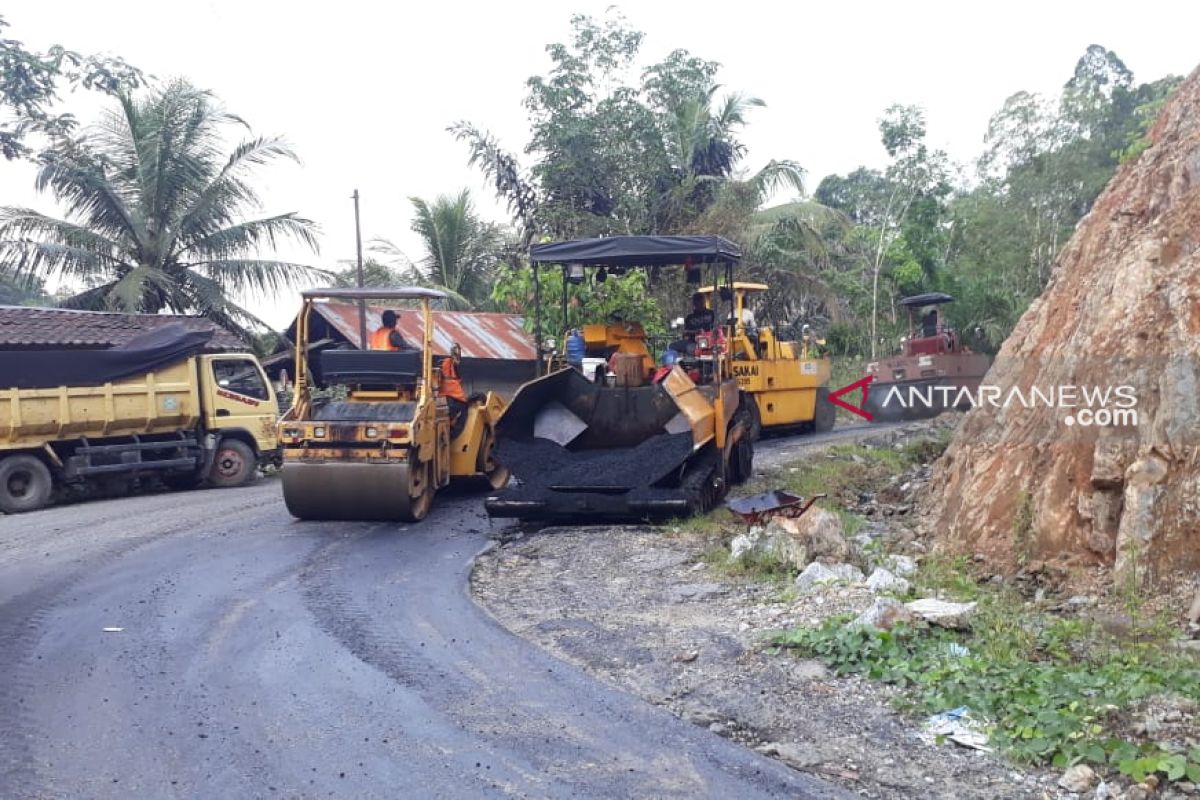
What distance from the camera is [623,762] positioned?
15.4 feet

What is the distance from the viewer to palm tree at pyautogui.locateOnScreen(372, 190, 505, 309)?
27.5 m

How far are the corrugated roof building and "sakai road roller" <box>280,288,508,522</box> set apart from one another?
9.10 metres

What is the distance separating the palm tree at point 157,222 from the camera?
1983cm

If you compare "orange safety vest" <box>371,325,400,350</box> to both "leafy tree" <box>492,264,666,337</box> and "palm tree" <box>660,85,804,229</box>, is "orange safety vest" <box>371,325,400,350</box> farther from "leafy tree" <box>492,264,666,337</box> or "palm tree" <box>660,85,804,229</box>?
"palm tree" <box>660,85,804,229</box>

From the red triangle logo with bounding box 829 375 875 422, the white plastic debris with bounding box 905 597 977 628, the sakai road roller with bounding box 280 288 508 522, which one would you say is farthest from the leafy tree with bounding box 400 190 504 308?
the white plastic debris with bounding box 905 597 977 628

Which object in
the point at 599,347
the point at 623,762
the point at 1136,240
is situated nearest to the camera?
the point at 623,762

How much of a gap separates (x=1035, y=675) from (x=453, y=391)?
847 cm

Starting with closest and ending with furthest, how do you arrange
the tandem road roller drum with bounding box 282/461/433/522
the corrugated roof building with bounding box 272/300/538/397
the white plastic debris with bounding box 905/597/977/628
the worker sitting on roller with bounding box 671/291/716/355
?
1. the white plastic debris with bounding box 905/597/977/628
2. the tandem road roller drum with bounding box 282/461/433/522
3. the worker sitting on roller with bounding box 671/291/716/355
4. the corrugated roof building with bounding box 272/300/538/397

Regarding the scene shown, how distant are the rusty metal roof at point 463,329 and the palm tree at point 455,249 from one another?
11.1 ft

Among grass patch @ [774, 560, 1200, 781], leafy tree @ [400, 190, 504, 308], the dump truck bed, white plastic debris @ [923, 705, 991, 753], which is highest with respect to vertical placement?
leafy tree @ [400, 190, 504, 308]

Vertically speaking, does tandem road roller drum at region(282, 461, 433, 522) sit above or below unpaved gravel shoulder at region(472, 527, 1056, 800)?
above

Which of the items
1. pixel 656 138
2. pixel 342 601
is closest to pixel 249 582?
pixel 342 601

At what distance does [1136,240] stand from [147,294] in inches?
707

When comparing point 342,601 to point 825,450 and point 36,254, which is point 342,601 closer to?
point 825,450
